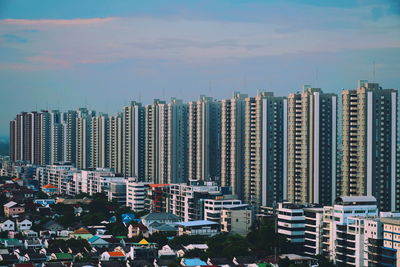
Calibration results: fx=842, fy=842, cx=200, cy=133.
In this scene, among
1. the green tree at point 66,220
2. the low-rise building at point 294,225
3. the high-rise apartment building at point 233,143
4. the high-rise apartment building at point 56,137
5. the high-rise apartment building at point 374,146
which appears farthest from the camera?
the high-rise apartment building at point 56,137

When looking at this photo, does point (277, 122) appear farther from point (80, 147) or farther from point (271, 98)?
point (80, 147)

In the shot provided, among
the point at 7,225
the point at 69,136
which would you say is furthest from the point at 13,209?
the point at 69,136

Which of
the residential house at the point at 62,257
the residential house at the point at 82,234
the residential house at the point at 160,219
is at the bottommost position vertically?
the residential house at the point at 62,257

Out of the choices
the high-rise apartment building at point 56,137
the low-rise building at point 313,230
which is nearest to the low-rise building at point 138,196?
the low-rise building at point 313,230

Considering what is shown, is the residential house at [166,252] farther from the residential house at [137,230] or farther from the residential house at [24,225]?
the residential house at [24,225]

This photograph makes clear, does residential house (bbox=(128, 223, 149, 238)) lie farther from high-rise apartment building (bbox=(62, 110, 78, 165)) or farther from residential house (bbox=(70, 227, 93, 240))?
high-rise apartment building (bbox=(62, 110, 78, 165))

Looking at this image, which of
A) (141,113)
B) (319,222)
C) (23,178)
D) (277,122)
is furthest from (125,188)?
(319,222)

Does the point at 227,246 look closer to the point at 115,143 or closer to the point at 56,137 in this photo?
the point at 115,143
